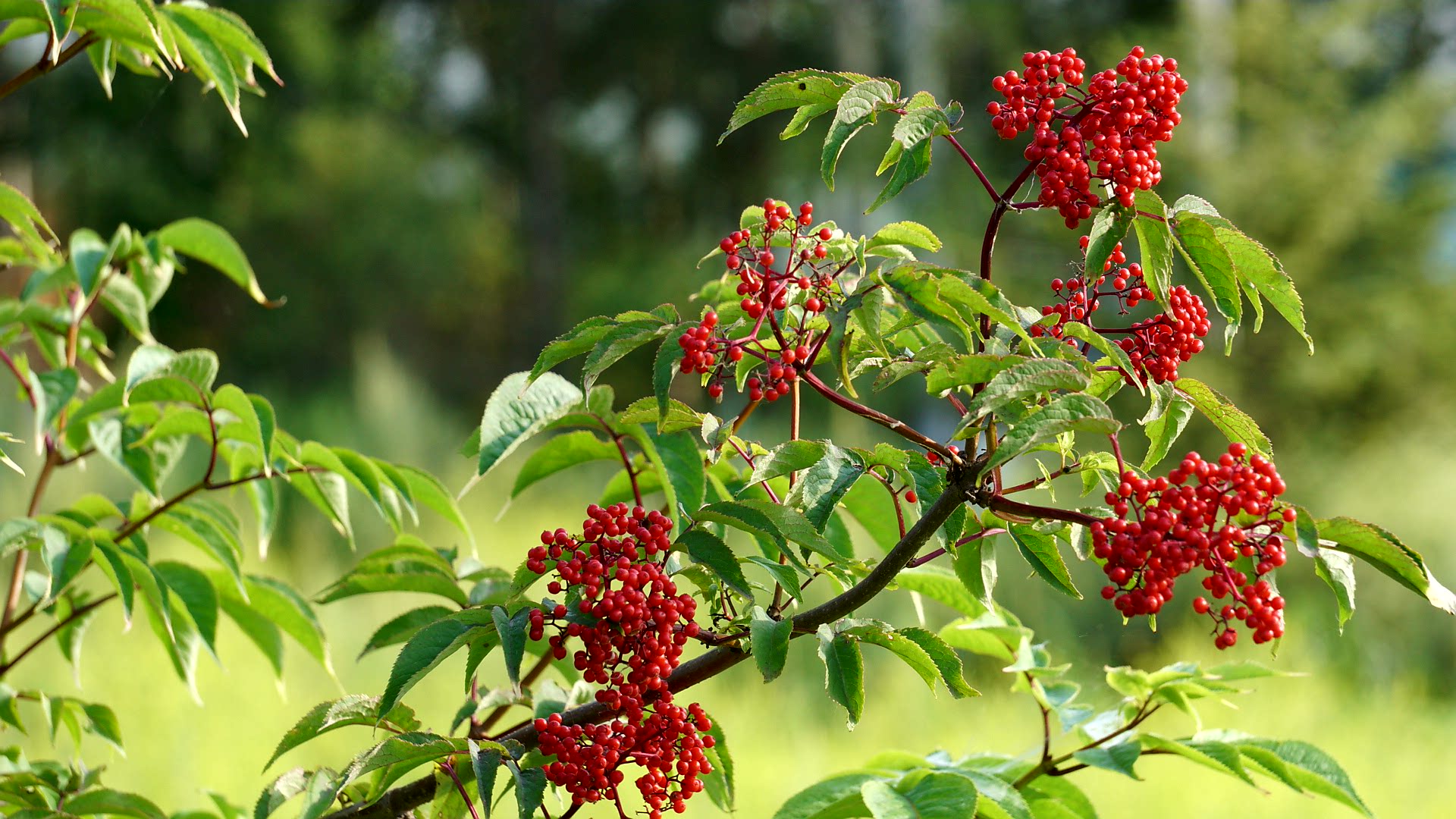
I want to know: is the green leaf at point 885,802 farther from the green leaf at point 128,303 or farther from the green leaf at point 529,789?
the green leaf at point 128,303

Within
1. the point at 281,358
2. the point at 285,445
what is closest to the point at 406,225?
the point at 281,358

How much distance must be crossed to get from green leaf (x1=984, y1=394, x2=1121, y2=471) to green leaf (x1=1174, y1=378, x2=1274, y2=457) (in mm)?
112

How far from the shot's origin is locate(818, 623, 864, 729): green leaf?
822 mm

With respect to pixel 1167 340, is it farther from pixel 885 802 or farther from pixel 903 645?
pixel 885 802

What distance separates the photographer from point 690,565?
2.67ft

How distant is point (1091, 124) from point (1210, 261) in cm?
12

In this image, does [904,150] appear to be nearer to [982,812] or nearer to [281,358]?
[982,812]

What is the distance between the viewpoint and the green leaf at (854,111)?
76 cm

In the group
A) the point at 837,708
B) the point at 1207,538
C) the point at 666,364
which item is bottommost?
the point at 1207,538

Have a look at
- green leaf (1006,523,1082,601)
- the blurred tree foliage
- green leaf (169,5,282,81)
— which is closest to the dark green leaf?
green leaf (1006,523,1082,601)

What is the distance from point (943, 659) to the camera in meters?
0.83

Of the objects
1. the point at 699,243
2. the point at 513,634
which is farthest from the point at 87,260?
the point at 699,243

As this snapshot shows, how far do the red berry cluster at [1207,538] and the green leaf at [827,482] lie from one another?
15 centimetres

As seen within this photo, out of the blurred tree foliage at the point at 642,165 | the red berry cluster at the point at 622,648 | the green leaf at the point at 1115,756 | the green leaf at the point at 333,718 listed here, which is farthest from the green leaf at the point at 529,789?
the blurred tree foliage at the point at 642,165
